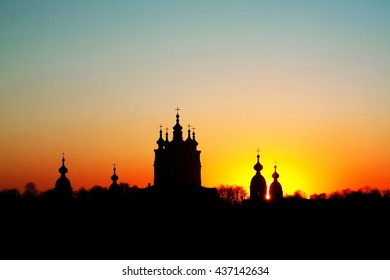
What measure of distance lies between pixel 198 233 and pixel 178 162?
5208 centimetres

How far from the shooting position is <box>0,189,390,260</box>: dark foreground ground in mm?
37684

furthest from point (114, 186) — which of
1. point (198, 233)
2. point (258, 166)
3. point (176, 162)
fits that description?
point (198, 233)

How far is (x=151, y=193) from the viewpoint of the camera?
8788 centimetres

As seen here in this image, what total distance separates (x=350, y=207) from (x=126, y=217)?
18.9 m

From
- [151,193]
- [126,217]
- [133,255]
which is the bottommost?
[133,255]

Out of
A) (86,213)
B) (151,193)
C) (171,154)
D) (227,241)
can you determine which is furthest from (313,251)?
(171,154)

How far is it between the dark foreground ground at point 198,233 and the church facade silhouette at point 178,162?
33.3 metres

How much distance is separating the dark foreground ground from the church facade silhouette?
3332 centimetres

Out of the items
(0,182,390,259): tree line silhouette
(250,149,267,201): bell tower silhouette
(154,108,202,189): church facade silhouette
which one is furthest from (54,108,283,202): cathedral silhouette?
(0,182,390,259): tree line silhouette

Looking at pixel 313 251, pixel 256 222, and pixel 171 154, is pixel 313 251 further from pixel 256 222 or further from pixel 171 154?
pixel 171 154

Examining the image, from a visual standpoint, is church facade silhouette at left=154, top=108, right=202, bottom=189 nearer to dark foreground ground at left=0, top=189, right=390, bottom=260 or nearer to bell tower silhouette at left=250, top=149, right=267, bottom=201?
bell tower silhouette at left=250, top=149, right=267, bottom=201

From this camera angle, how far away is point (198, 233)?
46.0m

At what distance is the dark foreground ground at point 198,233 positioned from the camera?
37684 mm

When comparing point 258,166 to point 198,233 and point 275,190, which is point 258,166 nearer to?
point 275,190
